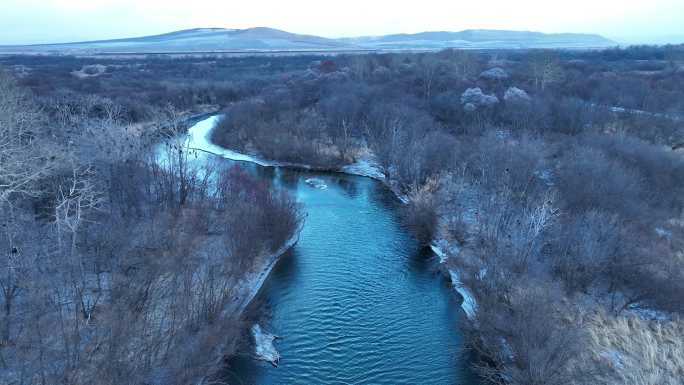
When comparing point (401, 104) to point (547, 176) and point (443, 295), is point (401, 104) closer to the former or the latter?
point (547, 176)

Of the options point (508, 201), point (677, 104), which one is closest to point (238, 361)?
point (508, 201)

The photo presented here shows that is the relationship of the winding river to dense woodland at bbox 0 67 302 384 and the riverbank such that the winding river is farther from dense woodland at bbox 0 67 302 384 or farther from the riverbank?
dense woodland at bbox 0 67 302 384

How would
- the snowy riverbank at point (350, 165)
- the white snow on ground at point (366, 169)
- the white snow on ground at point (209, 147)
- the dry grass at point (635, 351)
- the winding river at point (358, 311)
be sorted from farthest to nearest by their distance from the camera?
the white snow on ground at point (209, 147)
the white snow on ground at point (366, 169)
the snowy riverbank at point (350, 165)
the winding river at point (358, 311)
the dry grass at point (635, 351)

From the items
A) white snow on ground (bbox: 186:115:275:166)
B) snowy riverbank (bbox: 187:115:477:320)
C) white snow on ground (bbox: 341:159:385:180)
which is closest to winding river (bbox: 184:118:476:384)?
snowy riverbank (bbox: 187:115:477:320)

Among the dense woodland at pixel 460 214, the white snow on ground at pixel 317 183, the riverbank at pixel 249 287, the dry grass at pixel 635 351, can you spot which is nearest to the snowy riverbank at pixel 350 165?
the dense woodland at pixel 460 214

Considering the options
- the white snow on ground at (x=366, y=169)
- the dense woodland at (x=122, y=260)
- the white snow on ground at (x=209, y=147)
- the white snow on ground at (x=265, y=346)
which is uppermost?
the dense woodland at (x=122, y=260)

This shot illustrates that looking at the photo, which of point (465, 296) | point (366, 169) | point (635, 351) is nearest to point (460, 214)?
point (465, 296)

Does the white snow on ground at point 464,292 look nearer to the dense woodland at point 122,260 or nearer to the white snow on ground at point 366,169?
the dense woodland at point 122,260
